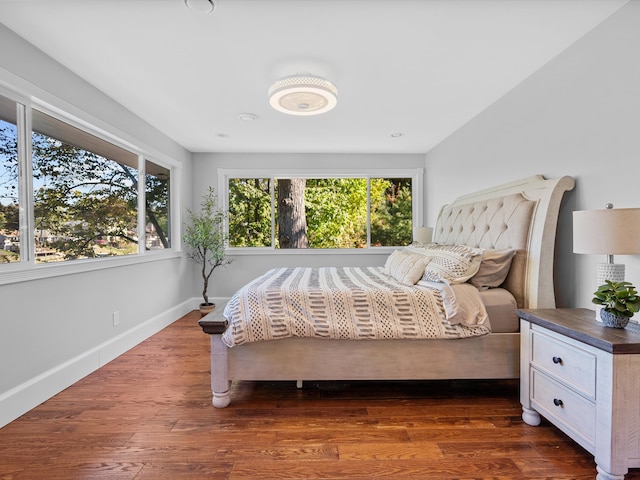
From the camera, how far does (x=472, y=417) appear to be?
6.34 feet

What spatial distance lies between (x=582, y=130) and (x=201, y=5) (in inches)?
90.3

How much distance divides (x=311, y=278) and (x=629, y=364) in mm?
1938

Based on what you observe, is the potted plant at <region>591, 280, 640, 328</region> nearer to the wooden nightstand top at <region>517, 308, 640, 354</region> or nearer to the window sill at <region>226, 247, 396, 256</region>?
the wooden nightstand top at <region>517, 308, 640, 354</region>

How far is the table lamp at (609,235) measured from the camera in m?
1.46

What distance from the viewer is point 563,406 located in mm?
1614

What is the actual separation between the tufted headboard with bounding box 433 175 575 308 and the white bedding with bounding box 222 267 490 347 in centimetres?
37

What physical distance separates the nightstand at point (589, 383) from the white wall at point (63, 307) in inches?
118

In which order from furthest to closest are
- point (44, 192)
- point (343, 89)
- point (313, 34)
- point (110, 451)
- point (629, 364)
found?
1. point (343, 89)
2. point (44, 192)
3. point (313, 34)
4. point (110, 451)
5. point (629, 364)

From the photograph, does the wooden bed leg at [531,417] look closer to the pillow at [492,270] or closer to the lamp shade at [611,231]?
the pillow at [492,270]

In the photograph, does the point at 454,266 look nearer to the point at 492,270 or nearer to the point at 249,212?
the point at 492,270

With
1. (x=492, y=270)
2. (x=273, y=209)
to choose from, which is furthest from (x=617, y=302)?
(x=273, y=209)

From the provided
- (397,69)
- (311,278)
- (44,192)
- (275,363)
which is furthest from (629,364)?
(44,192)

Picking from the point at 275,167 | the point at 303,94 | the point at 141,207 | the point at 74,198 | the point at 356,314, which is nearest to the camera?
the point at 356,314

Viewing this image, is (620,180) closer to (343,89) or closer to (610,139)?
(610,139)
